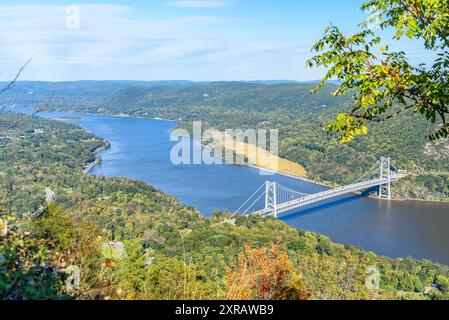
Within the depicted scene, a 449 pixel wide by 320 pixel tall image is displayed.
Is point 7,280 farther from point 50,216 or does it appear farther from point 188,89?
point 188,89

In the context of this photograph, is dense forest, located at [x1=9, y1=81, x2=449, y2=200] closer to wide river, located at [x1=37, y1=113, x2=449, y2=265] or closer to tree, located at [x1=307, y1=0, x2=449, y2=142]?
tree, located at [x1=307, y1=0, x2=449, y2=142]

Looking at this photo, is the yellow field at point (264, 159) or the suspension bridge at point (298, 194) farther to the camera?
the yellow field at point (264, 159)

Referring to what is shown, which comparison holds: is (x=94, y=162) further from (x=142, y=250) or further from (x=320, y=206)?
(x=142, y=250)

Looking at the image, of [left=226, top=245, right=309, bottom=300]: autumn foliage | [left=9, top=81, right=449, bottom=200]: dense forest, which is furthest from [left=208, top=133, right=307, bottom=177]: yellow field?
[left=226, top=245, right=309, bottom=300]: autumn foliage

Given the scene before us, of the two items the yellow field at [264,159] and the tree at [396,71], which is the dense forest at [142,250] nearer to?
the tree at [396,71]

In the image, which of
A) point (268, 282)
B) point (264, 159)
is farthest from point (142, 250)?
point (264, 159)

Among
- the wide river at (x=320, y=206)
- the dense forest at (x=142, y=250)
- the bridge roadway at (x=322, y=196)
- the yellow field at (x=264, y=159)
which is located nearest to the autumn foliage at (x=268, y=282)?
the dense forest at (x=142, y=250)
